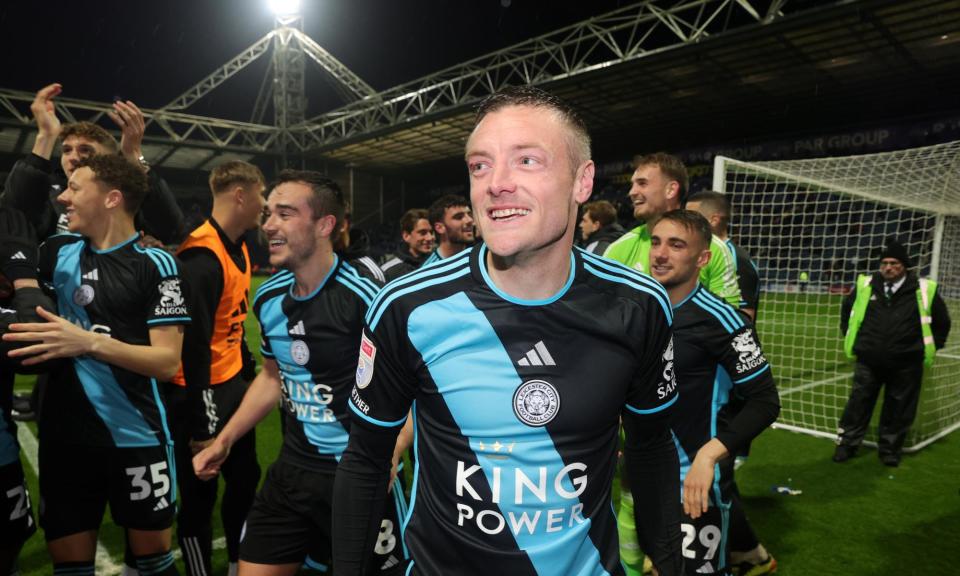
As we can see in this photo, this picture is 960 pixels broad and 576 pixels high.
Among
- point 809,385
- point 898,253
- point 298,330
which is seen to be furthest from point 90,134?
point 809,385

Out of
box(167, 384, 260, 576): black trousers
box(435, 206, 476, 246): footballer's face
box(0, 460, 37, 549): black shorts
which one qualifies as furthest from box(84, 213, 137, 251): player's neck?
box(435, 206, 476, 246): footballer's face

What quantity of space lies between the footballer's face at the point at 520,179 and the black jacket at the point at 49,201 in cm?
232

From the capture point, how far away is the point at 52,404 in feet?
9.18

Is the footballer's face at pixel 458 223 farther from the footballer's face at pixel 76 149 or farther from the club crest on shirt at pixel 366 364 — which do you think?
the club crest on shirt at pixel 366 364

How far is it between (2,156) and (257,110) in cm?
1412

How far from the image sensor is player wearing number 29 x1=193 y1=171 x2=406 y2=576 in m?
2.63

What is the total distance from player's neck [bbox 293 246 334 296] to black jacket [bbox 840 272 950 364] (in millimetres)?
5965

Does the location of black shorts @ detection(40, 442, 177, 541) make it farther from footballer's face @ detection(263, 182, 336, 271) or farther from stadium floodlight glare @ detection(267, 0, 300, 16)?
stadium floodlight glare @ detection(267, 0, 300, 16)

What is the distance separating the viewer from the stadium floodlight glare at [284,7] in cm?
3552

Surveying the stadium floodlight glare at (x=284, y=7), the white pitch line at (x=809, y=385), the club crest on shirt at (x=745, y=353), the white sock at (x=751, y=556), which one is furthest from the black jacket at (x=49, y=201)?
the stadium floodlight glare at (x=284, y=7)

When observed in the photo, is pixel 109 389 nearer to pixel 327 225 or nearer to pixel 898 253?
pixel 327 225

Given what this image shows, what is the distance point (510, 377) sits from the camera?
1.64m

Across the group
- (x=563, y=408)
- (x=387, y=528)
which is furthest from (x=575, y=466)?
(x=387, y=528)

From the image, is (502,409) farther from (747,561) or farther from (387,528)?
(747,561)
